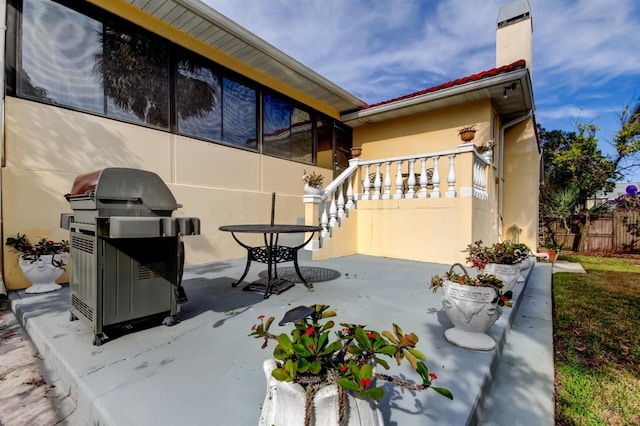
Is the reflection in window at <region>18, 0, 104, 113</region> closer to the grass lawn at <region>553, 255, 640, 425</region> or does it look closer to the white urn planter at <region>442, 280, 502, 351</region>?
the white urn planter at <region>442, 280, 502, 351</region>

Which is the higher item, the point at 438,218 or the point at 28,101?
the point at 28,101

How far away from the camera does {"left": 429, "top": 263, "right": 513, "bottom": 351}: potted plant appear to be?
6.89 ft

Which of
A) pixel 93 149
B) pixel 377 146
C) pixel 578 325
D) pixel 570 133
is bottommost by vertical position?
pixel 578 325

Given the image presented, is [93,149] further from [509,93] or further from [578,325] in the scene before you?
[509,93]

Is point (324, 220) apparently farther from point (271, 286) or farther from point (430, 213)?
point (271, 286)

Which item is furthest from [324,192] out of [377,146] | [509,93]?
[509,93]

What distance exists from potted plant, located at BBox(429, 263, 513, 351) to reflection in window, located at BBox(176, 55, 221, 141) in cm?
528

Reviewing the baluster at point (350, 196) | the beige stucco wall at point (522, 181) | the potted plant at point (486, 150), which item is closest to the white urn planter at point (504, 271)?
the baluster at point (350, 196)

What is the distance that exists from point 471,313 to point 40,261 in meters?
4.65

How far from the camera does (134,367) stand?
1813mm

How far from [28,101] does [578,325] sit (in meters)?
7.49

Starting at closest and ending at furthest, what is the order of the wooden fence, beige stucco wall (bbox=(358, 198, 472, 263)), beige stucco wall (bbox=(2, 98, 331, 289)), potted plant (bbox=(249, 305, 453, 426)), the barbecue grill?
potted plant (bbox=(249, 305, 453, 426)), the barbecue grill, beige stucco wall (bbox=(2, 98, 331, 289)), beige stucco wall (bbox=(358, 198, 472, 263)), the wooden fence

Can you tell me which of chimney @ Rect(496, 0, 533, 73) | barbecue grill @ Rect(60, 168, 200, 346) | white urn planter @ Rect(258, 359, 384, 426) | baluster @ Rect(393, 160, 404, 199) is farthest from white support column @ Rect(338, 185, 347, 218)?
chimney @ Rect(496, 0, 533, 73)

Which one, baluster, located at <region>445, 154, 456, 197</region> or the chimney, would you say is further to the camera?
the chimney
